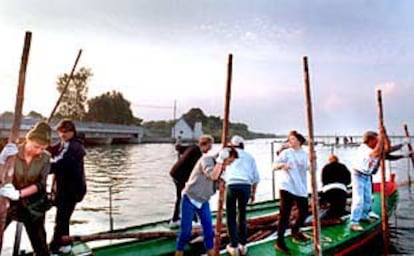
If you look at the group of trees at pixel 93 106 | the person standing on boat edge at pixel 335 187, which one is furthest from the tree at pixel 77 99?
the person standing on boat edge at pixel 335 187

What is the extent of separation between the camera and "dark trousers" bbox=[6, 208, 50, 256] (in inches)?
208

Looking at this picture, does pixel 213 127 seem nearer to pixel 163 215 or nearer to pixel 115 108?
pixel 115 108

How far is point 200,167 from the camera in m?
6.22

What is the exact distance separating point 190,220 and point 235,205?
0.88m

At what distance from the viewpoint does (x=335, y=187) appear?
9852 mm

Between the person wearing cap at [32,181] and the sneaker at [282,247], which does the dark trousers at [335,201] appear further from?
the person wearing cap at [32,181]

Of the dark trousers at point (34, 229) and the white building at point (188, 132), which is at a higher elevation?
the white building at point (188, 132)

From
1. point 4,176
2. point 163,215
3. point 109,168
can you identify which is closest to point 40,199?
point 4,176

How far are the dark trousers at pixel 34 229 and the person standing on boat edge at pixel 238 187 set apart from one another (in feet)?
8.84

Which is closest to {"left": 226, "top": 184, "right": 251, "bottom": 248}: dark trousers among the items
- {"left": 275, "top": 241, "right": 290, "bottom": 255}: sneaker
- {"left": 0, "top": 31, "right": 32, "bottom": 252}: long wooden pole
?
{"left": 275, "top": 241, "right": 290, "bottom": 255}: sneaker

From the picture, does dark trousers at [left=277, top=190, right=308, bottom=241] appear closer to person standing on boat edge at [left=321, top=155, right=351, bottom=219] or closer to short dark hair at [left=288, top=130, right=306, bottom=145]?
short dark hair at [left=288, top=130, right=306, bottom=145]

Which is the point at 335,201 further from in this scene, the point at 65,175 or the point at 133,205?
the point at 133,205

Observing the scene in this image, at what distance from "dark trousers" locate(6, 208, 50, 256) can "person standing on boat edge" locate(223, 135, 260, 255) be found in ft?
8.84

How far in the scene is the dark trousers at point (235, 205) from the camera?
6.85 m
